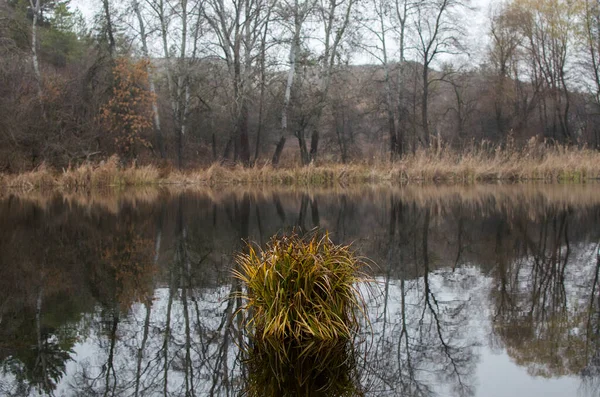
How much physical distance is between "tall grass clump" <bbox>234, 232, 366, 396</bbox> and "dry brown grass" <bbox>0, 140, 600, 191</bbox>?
1933 cm

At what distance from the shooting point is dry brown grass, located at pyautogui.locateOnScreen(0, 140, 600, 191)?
22609 mm

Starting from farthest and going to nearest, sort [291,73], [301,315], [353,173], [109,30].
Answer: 1. [291,73]
2. [109,30]
3. [353,173]
4. [301,315]

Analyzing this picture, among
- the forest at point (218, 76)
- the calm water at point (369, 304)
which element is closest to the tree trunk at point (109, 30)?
the forest at point (218, 76)

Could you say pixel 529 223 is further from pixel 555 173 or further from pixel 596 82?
pixel 596 82

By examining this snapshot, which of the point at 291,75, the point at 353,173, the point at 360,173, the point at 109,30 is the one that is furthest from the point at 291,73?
the point at 109,30

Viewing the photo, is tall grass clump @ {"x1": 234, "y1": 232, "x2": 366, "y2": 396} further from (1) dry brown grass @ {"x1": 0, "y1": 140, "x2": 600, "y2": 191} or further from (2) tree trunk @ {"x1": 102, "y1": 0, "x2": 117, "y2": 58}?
(2) tree trunk @ {"x1": 102, "y1": 0, "x2": 117, "y2": 58}

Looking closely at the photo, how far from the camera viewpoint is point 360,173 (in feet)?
81.3

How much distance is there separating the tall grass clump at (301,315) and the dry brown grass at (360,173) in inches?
761

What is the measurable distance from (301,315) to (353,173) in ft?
67.5

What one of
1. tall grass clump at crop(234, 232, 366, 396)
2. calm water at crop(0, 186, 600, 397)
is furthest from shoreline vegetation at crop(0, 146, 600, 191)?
tall grass clump at crop(234, 232, 366, 396)

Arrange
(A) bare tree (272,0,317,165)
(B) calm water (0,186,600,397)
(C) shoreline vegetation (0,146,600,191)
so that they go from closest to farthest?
(B) calm water (0,186,600,397), (C) shoreline vegetation (0,146,600,191), (A) bare tree (272,0,317,165)

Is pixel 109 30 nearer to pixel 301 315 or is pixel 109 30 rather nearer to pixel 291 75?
pixel 291 75

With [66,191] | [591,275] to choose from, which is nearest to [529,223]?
[591,275]

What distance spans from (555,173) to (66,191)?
18.8 metres
